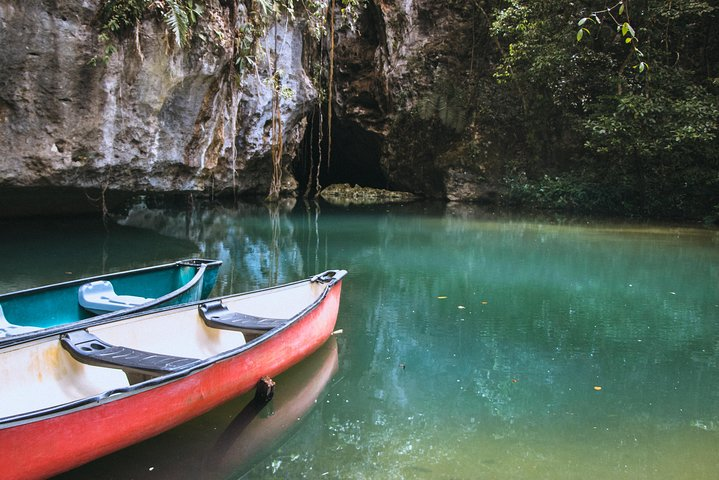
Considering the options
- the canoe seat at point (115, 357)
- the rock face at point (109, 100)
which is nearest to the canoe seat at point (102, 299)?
the canoe seat at point (115, 357)

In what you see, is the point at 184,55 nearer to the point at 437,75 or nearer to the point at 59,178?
the point at 59,178

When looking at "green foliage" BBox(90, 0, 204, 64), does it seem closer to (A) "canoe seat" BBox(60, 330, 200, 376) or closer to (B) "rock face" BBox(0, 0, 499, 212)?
(B) "rock face" BBox(0, 0, 499, 212)

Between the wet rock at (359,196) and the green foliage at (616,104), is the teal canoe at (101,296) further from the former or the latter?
the wet rock at (359,196)

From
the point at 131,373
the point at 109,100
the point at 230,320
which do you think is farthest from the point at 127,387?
the point at 109,100

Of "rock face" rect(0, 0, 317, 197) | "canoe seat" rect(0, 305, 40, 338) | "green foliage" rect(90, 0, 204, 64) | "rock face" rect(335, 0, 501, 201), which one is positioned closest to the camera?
"canoe seat" rect(0, 305, 40, 338)

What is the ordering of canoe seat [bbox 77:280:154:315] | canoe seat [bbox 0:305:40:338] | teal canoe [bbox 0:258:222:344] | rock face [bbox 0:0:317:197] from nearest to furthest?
canoe seat [bbox 0:305:40:338], teal canoe [bbox 0:258:222:344], canoe seat [bbox 77:280:154:315], rock face [bbox 0:0:317:197]

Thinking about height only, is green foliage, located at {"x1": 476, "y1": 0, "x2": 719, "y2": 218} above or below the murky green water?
above

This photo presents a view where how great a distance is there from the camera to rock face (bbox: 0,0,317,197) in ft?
29.1

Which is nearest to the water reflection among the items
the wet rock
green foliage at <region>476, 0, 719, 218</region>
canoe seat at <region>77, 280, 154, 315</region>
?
canoe seat at <region>77, 280, 154, 315</region>

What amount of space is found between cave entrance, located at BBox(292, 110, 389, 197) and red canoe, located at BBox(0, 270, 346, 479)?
1816 centimetres

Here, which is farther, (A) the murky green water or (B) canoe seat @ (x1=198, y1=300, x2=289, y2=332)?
(B) canoe seat @ (x1=198, y1=300, x2=289, y2=332)

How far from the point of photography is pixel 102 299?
5.14 m

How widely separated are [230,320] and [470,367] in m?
1.93

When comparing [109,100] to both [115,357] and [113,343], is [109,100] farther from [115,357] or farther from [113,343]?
[115,357]
